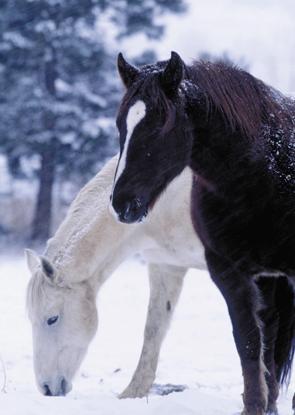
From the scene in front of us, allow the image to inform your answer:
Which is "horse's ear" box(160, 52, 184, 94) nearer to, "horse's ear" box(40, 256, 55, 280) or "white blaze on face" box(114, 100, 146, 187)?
"white blaze on face" box(114, 100, 146, 187)

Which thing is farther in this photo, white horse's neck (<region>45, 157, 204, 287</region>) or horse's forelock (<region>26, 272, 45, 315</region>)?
white horse's neck (<region>45, 157, 204, 287</region>)

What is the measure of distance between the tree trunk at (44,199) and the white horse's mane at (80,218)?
12.9 metres

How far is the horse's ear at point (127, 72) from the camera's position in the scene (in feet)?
11.9

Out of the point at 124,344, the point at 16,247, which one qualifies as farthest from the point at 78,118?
the point at 124,344

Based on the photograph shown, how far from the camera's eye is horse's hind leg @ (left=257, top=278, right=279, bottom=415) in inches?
167

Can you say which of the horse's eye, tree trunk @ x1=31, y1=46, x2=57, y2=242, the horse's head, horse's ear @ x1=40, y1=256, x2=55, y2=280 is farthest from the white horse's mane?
tree trunk @ x1=31, y1=46, x2=57, y2=242

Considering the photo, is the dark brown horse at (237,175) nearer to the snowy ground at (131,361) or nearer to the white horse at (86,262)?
the snowy ground at (131,361)

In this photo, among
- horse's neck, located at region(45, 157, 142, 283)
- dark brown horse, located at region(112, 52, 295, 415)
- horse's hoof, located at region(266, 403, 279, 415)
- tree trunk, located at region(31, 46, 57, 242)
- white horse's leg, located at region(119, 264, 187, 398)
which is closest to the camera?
dark brown horse, located at region(112, 52, 295, 415)

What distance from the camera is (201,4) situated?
6619 cm

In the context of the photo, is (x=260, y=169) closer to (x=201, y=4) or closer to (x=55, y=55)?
(x=55, y=55)

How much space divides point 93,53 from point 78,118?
1.83 meters

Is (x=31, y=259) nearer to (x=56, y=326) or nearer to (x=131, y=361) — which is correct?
(x=56, y=326)

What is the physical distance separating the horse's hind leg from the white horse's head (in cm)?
150

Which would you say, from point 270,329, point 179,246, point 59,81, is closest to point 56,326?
point 179,246
